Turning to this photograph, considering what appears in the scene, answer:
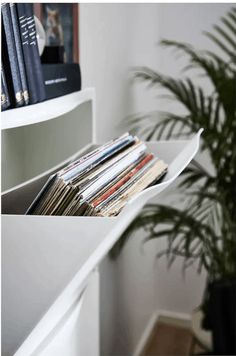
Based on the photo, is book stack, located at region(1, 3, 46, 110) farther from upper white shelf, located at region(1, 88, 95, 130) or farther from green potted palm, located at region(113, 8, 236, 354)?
green potted palm, located at region(113, 8, 236, 354)

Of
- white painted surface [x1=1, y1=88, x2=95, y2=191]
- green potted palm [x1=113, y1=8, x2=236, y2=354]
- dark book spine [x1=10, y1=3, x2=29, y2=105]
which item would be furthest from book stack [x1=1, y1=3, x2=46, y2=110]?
green potted palm [x1=113, y1=8, x2=236, y2=354]

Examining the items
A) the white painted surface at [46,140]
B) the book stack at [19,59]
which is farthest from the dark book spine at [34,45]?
the white painted surface at [46,140]

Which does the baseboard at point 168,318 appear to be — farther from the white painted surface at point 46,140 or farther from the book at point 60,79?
the book at point 60,79

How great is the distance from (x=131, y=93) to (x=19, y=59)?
151cm

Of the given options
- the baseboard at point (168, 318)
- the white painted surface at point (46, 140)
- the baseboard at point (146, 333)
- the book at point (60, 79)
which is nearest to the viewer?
the book at point (60, 79)

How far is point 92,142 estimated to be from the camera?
122 cm

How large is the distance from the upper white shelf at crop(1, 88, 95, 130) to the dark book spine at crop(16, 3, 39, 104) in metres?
0.02

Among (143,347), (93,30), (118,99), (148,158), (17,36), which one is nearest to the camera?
(17,36)

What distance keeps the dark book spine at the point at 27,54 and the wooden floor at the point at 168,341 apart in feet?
6.21

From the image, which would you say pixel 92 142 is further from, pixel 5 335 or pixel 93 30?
pixel 93 30

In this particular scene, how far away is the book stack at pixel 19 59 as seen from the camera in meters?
0.74

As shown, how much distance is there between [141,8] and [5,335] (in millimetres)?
1839

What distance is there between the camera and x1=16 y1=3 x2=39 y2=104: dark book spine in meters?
0.77

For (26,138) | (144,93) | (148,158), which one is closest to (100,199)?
(148,158)
